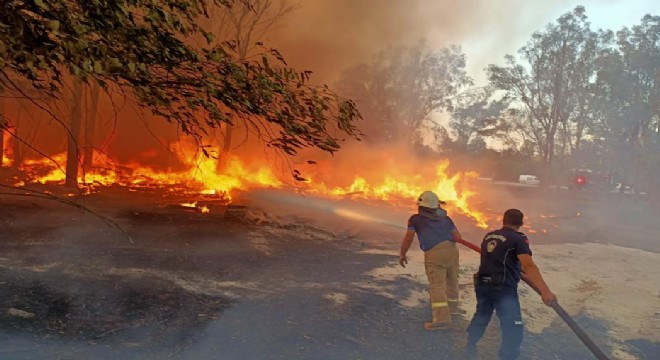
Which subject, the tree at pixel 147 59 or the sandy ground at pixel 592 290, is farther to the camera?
the sandy ground at pixel 592 290

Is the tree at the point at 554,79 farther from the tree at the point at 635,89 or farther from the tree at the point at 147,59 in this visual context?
the tree at the point at 147,59

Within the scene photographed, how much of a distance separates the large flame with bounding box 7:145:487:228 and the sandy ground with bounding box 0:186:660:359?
567cm

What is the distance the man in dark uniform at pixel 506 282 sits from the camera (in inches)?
152

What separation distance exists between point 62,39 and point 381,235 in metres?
9.56

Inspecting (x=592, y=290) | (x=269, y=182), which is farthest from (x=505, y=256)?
(x=269, y=182)

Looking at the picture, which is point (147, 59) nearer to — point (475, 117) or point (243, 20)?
point (243, 20)

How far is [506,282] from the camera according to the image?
3.99 meters

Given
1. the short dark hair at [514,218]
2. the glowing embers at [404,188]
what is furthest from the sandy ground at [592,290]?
the glowing embers at [404,188]

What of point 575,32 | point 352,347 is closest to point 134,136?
point 575,32

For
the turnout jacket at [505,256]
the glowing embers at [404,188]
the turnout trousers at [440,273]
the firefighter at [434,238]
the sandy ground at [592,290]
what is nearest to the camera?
the turnout jacket at [505,256]

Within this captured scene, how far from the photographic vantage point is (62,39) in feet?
5.84

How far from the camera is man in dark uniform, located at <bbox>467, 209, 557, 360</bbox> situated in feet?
12.6

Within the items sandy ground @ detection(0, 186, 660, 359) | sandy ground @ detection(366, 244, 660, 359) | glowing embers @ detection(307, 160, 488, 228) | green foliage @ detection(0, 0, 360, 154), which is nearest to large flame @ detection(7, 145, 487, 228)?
glowing embers @ detection(307, 160, 488, 228)

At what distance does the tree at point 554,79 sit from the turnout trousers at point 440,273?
23058 mm
